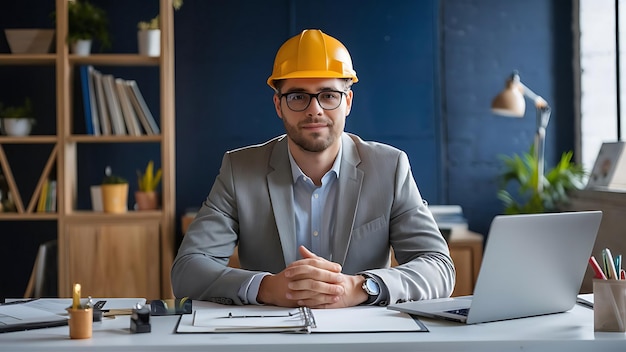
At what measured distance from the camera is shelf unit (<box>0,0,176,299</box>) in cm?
A: 418

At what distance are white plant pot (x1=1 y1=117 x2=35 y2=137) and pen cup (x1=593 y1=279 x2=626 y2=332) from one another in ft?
10.7

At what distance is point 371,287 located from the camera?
201 centimetres

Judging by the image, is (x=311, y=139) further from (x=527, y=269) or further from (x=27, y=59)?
(x=27, y=59)

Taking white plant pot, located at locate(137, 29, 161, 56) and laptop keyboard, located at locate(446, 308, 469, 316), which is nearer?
laptop keyboard, located at locate(446, 308, 469, 316)

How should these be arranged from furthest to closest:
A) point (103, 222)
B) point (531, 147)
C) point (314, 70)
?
point (531, 147), point (103, 222), point (314, 70)

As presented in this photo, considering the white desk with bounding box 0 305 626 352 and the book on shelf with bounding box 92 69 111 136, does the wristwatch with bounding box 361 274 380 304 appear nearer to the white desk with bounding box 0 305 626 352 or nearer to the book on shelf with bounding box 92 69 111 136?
the white desk with bounding box 0 305 626 352

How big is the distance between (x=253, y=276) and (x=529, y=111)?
3004 millimetres

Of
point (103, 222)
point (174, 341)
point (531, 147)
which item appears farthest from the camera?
point (531, 147)

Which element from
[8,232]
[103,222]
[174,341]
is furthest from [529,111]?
[174,341]

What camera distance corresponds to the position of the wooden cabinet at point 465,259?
166 inches

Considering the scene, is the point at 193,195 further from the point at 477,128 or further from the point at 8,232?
the point at 477,128

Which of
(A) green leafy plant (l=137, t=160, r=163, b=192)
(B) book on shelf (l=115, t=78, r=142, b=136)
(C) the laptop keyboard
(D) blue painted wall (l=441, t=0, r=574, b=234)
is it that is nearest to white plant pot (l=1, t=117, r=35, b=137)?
(B) book on shelf (l=115, t=78, r=142, b=136)

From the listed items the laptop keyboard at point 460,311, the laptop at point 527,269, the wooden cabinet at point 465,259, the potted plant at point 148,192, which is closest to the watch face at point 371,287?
the laptop at point 527,269

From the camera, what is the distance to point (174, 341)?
1571 millimetres
